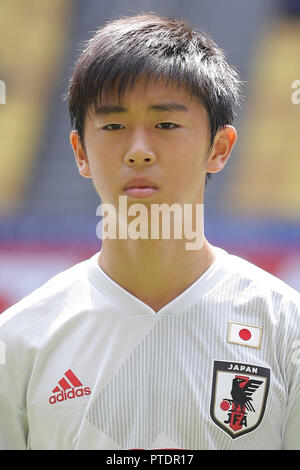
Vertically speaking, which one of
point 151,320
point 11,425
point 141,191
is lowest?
point 11,425

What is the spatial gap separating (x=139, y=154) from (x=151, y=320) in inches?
16.2

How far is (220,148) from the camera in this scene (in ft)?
6.59

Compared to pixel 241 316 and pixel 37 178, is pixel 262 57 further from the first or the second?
pixel 241 316

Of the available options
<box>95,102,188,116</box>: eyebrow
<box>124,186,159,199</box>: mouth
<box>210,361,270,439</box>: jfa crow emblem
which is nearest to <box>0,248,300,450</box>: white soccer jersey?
<box>210,361,270,439</box>: jfa crow emblem

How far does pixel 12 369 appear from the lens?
6.03 feet

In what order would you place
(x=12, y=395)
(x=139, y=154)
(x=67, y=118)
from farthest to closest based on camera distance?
1. (x=67, y=118)
2. (x=12, y=395)
3. (x=139, y=154)

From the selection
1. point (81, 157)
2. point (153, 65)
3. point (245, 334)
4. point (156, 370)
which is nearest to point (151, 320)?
point (156, 370)

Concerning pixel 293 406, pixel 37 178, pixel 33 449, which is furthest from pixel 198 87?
pixel 37 178

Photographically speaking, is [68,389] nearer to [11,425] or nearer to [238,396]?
[11,425]

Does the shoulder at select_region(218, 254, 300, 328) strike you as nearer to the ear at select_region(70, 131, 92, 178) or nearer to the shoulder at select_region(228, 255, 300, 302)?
the shoulder at select_region(228, 255, 300, 302)

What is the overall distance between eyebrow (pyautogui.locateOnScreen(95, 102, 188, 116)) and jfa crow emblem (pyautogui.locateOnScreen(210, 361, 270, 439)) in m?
0.60

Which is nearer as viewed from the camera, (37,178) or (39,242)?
(39,242)

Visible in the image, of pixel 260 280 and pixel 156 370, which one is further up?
pixel 260 280

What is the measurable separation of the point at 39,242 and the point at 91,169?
3.30m
